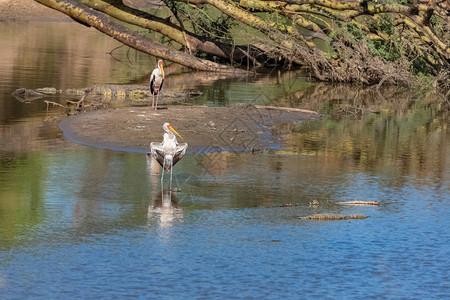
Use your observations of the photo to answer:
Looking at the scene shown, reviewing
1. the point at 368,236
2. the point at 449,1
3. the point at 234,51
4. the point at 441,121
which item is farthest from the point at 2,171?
the point at 234,51

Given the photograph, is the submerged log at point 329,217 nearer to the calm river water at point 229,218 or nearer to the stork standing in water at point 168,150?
the calm river water at point 229,218

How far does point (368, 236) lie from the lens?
9969 millimetres

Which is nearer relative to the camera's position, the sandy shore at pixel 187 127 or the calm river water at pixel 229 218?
the calm river water at pixel 229 218

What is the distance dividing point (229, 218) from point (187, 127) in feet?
20.6

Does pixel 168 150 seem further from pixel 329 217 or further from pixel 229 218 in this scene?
pixel 329 217

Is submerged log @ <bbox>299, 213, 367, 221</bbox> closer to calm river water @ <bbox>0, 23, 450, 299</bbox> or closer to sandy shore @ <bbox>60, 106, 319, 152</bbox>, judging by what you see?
calm river water @ <bbox>0, 23, 450, 299</bbox>

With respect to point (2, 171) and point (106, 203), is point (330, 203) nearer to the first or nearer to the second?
point (106, 203)

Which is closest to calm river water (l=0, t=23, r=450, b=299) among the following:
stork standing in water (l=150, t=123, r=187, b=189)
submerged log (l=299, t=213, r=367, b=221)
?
submerged log (l=299, t=213, r=367, b=221)

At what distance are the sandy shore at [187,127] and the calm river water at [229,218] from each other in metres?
0.46

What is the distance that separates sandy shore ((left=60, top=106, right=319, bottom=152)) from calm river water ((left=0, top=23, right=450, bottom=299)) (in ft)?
1.50

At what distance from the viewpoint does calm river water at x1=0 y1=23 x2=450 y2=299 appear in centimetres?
822

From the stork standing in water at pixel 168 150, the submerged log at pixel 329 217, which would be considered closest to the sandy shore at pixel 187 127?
the stork standing in water at pixel 168 150

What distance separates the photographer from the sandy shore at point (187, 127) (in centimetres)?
1534

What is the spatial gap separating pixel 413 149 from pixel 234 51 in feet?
55.5
